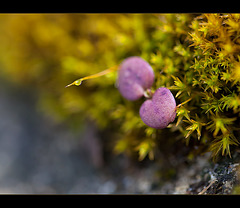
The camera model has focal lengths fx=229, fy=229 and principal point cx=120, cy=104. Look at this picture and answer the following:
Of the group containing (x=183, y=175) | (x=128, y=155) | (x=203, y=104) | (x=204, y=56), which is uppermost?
(x=204, y=56)

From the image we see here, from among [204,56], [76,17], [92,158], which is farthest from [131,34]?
[92,158]

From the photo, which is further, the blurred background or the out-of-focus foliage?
the blurred background

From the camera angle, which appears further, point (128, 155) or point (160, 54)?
point (128, 155)

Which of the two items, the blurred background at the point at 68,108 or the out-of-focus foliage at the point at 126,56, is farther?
the blurred background at the point at 68,108

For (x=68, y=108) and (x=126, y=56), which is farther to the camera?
(x=68, y=108)

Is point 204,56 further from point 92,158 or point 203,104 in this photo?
point 92,158
